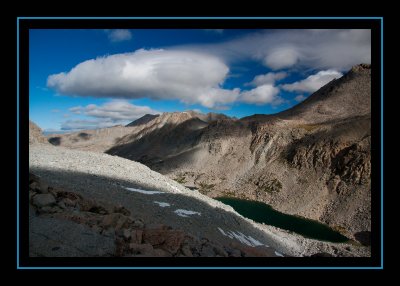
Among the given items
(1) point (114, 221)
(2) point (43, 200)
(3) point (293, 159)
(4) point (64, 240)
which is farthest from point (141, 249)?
(3) point (293, 159)

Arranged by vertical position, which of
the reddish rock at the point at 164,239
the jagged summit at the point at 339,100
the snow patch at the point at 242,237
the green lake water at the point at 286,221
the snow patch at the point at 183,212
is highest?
the jagged summit at the point at 339,100

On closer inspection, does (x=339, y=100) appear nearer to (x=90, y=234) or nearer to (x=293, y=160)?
(x=293, y=160)

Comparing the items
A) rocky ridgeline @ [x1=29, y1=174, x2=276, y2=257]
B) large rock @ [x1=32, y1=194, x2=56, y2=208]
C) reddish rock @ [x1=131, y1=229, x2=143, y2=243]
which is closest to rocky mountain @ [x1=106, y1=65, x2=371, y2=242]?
rocky ridgeline @ [x1=29, y1=174, x2=276, y2=257]

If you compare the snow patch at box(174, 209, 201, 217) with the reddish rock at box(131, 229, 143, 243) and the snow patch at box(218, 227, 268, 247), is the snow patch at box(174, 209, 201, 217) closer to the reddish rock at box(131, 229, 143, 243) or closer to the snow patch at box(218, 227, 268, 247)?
the snow patch at box(218, 227, 268, 247)

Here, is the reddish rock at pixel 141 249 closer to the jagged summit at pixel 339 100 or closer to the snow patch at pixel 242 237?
the snow patch at pixel 242 237

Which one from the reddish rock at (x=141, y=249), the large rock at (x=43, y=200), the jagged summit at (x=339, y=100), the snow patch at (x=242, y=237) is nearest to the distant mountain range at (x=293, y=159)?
the jagged summit at (x=339, y=100)
